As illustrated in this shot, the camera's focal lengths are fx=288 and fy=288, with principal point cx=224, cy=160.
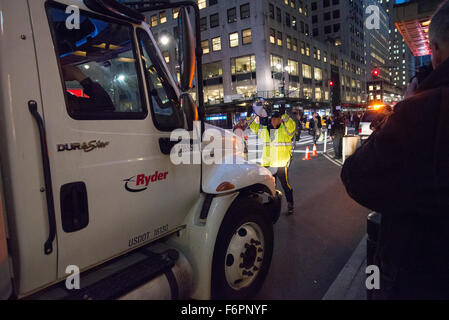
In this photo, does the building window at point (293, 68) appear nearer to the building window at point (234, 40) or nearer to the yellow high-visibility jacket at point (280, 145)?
the building window at point (234, 40)

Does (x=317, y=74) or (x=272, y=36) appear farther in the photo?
(x=317, y=74)

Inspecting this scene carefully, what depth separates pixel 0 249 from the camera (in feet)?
4.90

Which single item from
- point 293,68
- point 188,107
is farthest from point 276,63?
point 188,107

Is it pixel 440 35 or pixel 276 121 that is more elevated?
pixel 440 35

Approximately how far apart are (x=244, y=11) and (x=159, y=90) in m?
46.0

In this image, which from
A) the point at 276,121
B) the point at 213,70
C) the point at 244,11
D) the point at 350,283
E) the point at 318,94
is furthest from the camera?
the point at 318,94

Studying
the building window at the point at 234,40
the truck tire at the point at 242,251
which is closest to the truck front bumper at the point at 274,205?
the truck tire at the point at 242,251

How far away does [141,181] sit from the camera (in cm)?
221

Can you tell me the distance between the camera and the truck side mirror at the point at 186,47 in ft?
6.80

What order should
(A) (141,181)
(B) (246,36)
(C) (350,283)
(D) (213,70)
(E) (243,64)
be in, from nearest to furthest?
(A) (141,181)
(C) (350,283)
(B) (246,36)
(E) (243,64)
(D) (213,70)

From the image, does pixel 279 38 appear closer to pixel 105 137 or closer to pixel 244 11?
pixel 244 11

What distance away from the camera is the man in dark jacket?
123cm

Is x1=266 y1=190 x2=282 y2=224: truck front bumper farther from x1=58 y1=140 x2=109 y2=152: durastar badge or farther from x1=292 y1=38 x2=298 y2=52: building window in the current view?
x1=292 y1=38 x2=298 y2=52: building window

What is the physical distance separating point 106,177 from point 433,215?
1879 millimetres
